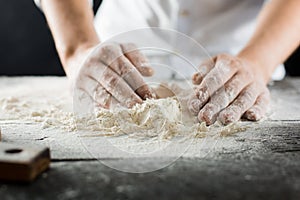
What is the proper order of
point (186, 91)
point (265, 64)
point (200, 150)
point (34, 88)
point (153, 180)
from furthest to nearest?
point (34, 88), point (265, 64), point (186, 91), point (200, 150), point (153, 180)

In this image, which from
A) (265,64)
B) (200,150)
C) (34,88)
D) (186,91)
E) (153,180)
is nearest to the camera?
(153,180)

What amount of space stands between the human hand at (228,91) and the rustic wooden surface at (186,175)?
0.07 m

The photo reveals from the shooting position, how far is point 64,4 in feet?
3.87

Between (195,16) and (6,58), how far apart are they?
0.77m

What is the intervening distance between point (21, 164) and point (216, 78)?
42 centimetres

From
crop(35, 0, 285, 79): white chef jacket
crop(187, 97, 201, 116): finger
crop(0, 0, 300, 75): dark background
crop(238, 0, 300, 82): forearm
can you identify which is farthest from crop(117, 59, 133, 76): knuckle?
crop(0, 0, 300, 75): dark background

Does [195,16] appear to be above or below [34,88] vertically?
above

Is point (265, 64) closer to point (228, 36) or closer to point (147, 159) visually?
point (228, 36)

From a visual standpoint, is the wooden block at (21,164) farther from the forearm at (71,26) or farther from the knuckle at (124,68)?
the forearm at (71,26)

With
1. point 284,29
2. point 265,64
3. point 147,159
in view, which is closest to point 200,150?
point 147,159

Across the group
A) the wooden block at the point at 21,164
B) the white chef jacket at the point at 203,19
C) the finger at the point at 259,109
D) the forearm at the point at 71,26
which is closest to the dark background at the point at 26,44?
the white chef jacket at the point at 203,19

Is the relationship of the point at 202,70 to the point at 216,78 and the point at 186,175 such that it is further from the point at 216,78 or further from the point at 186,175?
the point at 186,175

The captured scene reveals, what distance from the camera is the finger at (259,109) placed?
3.19ft

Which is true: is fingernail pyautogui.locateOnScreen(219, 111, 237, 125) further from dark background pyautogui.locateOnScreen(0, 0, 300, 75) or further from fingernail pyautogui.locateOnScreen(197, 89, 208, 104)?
dark background pyautogui.locateOnScreen(0, 0, 300, 75)
